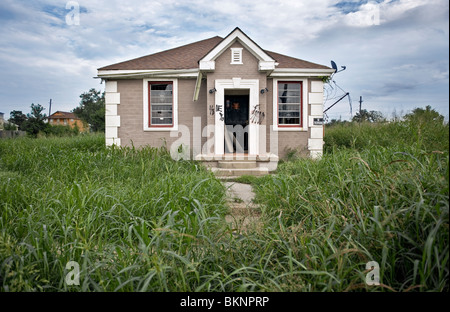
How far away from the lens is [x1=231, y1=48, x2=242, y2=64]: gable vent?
805cm

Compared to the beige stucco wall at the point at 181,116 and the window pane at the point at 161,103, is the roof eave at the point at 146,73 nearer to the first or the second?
the beige stucco wall at the point at 181,116

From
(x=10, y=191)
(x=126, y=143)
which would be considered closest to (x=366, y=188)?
(x=10, y=191)

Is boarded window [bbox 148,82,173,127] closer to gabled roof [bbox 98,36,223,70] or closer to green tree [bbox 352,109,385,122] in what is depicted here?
gabled roof [bbox 98,36,223,70]

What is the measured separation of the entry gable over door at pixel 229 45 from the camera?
25.7ft

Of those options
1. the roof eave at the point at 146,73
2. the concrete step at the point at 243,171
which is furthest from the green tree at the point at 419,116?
the roof eave at the point at 146,73

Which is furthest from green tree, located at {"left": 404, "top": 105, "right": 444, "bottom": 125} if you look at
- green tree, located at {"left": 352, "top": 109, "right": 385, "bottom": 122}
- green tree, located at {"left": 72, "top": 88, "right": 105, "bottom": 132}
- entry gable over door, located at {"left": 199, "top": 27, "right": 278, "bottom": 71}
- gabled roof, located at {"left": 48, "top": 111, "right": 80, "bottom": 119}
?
gabled roof, located at {"left": 48, "top": 111, "right": 80, "bottom": 119}

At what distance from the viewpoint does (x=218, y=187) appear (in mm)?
4156

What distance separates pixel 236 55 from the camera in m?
8.09

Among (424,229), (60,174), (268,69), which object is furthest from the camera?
(268,69)

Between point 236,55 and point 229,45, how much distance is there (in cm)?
33

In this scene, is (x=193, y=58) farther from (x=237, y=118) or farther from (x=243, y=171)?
(x=243, y=171)
